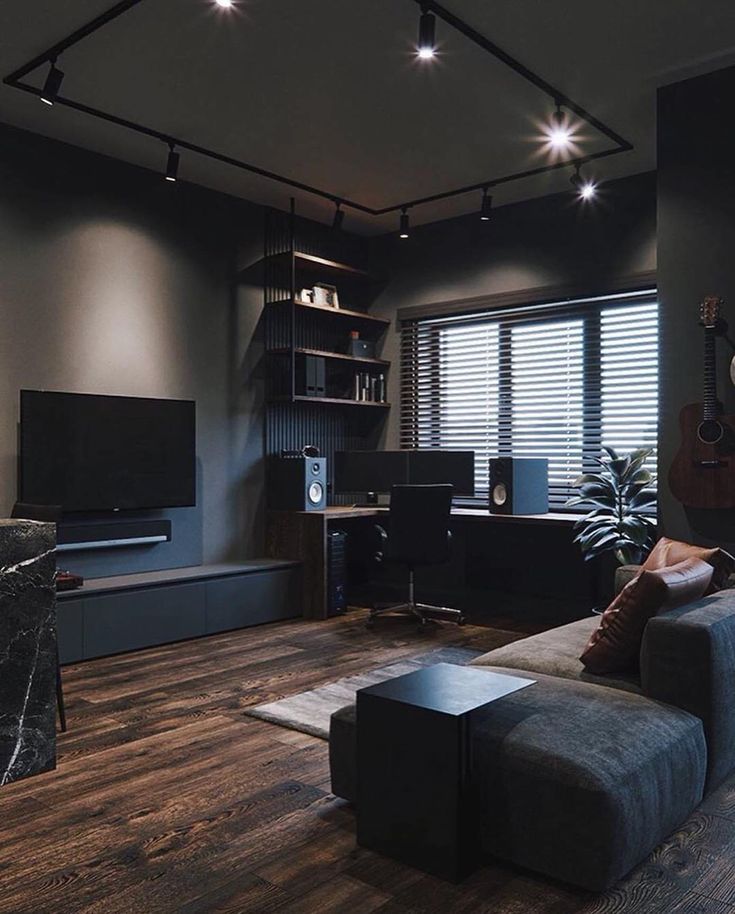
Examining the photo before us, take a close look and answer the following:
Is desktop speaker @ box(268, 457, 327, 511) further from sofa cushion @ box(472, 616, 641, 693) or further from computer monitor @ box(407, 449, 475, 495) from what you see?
sofa cushion @ box(472, 616, 641, 693)

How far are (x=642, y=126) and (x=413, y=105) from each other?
1253 millimetres

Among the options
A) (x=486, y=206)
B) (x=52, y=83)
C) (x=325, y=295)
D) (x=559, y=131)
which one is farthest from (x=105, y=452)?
(x=559, y=131)

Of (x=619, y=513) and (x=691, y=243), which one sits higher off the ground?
(x=691, y=243)

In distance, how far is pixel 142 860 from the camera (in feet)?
7.00

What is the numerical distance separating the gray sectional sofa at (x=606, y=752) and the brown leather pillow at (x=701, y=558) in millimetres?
302

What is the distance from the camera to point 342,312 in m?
5.84

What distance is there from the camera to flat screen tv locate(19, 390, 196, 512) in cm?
431

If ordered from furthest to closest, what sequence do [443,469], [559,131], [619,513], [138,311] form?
[443,469] → [138,311] → [619,513] → [559,131]

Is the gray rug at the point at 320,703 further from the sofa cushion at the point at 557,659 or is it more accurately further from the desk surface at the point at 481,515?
the desk surface at the point at 481,515

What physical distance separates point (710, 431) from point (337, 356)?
285cm

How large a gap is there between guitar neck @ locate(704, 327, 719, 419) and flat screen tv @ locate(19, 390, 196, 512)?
119 inches

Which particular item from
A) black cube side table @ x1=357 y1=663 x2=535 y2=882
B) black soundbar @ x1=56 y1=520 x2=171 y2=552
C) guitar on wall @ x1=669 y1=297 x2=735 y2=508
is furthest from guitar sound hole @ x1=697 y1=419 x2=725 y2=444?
black soundbar @ x1=56 y1=520 x2=171 y2=552

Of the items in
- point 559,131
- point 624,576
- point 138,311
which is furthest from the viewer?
point 138,311

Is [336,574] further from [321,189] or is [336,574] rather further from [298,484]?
[321,189]
